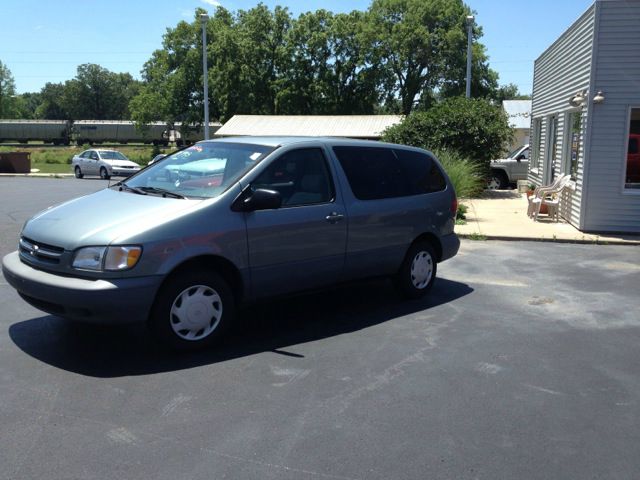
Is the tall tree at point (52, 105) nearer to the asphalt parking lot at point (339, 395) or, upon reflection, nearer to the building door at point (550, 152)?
the building door at point (550, 152)

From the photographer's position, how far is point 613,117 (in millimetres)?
12070

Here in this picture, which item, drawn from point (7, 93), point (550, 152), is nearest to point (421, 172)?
point (550, 152)

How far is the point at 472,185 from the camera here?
16484 millimetres

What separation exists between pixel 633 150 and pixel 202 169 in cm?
945

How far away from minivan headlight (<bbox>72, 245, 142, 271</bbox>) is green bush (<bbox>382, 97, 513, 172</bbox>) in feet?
52.0

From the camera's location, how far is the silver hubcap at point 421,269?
723 centimetres

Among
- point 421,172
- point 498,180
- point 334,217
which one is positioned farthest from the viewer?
point 498,180

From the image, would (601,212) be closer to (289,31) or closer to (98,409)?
(98,409)

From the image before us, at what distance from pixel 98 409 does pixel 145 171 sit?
2.85 metres

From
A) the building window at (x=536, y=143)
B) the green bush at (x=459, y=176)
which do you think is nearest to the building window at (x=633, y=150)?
the green bush at (x=459, y=176)

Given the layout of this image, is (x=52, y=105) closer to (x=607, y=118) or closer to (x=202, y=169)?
(x=607, y=118)

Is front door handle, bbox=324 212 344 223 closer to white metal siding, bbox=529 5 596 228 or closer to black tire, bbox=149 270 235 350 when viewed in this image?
black tire, bbox=149 270 235 350

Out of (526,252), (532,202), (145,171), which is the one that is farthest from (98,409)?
(532,202)

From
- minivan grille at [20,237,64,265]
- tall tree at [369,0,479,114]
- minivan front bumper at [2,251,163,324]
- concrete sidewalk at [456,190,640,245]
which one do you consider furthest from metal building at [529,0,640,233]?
tall tree at [369,0,479,114]
